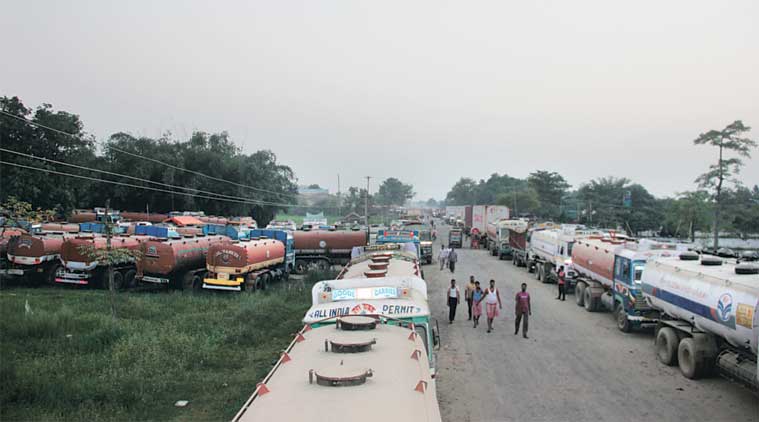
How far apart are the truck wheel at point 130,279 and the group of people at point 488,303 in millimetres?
14274

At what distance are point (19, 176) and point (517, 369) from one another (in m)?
A: 32.8

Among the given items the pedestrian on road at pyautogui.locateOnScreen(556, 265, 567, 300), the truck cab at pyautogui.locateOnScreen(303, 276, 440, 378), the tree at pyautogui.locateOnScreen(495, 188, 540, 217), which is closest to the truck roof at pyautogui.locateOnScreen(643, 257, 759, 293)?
the truck cab at pyautogui.locateOnScreen(303, 276, 440, 378)

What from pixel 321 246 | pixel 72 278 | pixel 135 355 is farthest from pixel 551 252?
pixel 72 278

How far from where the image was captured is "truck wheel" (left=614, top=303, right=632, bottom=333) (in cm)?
1716

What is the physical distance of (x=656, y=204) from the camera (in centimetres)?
7075

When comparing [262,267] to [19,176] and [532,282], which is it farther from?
[19,176]

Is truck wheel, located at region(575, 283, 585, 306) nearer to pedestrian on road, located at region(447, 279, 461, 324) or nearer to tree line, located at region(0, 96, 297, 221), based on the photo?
pedestrian on road, located at region(447, 279, 461, 324)

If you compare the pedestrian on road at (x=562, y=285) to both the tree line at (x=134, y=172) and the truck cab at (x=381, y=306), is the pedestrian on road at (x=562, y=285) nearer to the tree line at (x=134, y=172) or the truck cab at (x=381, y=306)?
the truck cab at (x=381, y=306)

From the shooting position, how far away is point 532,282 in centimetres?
2995

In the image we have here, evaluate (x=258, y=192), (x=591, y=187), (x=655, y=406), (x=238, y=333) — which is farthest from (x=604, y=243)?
(x=591, y=187)

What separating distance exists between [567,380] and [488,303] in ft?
16.2

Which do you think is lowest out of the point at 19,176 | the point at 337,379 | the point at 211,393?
the point at 211,393

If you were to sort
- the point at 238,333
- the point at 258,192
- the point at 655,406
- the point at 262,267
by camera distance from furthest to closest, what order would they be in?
the point at 258,192, the point at 262,267, the point at 238,333, the point at 655,406

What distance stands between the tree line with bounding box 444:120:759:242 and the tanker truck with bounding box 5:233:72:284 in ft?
103
